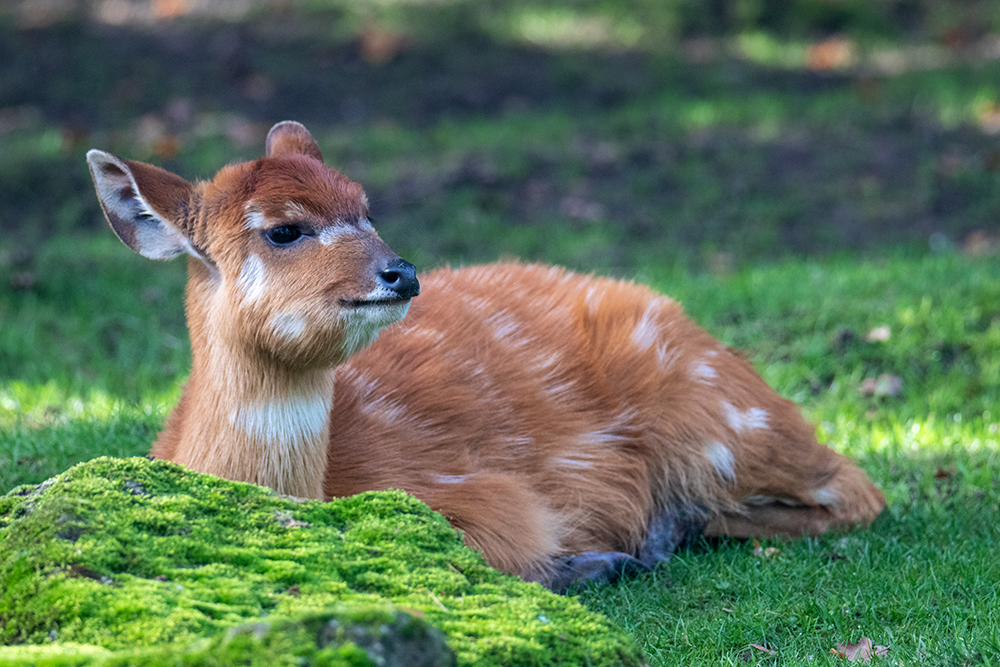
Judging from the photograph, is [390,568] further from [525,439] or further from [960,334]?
[960,334]

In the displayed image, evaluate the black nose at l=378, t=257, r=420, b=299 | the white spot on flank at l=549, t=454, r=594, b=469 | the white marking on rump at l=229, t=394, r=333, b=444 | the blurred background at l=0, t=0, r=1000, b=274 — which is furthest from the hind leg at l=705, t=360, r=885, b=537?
the blurred background at l=0, t=0, r=1000, b=274

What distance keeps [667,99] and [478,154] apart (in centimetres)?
265

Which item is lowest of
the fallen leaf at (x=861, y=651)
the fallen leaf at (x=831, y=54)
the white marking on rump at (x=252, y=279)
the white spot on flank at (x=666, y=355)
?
the fallen leaf at (x=861, y=651)

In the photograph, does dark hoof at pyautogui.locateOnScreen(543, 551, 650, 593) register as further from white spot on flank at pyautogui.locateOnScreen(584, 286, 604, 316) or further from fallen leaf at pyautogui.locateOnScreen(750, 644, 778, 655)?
white spot on flank at pyautogui.locateOnScreen(584, 286, 604, 316)

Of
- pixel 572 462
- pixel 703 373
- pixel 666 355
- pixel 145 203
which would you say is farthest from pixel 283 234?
pixel 703 373

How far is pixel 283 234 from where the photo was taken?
3.64 meters

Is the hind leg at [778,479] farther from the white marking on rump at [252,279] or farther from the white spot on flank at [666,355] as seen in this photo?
the white marking on rump at [252,279]

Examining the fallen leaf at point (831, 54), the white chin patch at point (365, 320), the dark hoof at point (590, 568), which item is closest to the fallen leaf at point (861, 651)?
the dark hoof at point (590, 568)

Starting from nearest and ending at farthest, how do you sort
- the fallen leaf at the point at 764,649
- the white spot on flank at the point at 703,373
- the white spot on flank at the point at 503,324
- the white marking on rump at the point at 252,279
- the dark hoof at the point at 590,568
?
the fallen leaf at the point at 764,649
the white marking on rump at the point at 252,279
the dark hoof at the point at 590,568
the white spot on flank at the point at 503,324
the white spot on flank at the point at 703,373

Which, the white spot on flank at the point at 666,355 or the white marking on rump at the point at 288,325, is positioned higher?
the white marking on rump at the point at 288,325

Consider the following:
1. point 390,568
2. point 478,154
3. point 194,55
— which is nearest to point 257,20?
point 194,55

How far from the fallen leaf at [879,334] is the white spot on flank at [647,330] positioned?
2231 millimetres

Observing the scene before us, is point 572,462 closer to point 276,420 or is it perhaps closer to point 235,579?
point 276,420

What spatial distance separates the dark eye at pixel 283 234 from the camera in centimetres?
363
